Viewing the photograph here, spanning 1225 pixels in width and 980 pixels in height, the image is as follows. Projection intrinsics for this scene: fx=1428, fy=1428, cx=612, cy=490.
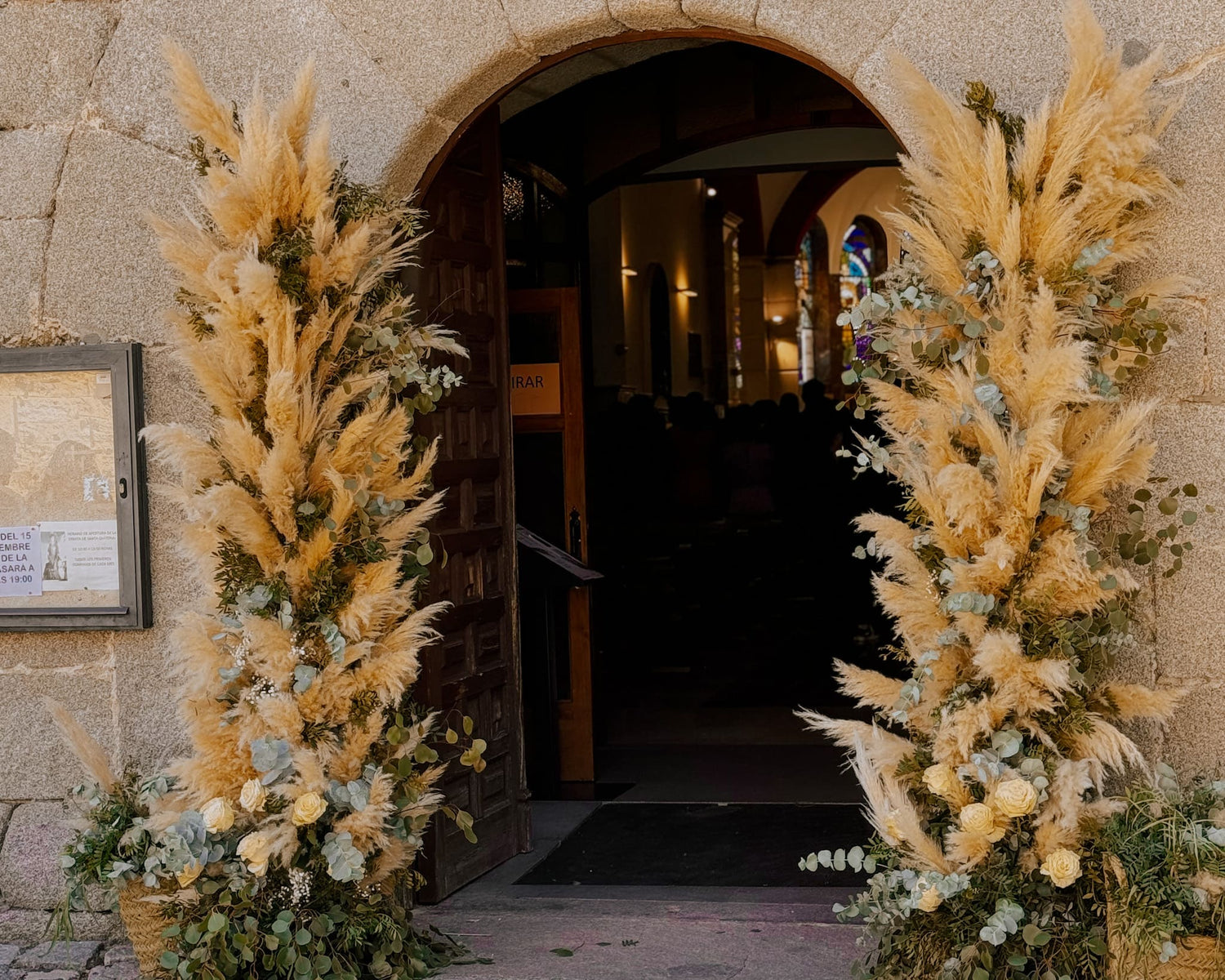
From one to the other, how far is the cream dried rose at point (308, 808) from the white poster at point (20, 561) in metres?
1.36

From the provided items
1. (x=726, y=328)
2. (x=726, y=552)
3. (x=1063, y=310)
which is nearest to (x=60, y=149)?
(x=1063, y=310)

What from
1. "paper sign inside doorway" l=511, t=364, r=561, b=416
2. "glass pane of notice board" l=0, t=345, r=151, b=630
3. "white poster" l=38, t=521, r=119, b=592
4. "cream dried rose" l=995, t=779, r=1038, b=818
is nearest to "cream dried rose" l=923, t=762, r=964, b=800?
"cream dried rose" l=995, t=779, r=1038, b=818

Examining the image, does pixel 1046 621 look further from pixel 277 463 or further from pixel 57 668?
pixel 57 668

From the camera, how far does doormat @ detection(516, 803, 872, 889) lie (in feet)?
16.2

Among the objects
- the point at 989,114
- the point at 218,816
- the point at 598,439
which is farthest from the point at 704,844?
the point at 598,439

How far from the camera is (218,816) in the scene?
140 inches

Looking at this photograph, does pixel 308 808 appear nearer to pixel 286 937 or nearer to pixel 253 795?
pixel 253 795

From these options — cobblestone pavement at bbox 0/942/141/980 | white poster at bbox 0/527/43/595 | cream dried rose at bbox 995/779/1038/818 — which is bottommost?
cobblestone pavement at bbox 0/942/141/980

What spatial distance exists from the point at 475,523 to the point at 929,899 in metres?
2.12

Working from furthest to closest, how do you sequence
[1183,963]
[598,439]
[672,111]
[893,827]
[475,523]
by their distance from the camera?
[598,439] → [672,111] → [475,523] → [893,827] → [1183,963]

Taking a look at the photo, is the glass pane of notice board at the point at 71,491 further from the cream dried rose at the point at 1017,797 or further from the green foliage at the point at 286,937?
the cream dried rose at the point at 1017,797

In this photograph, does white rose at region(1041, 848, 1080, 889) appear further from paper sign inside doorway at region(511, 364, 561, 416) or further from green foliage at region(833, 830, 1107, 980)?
paper sign inside doorway at region(511, 364, 561, 416)

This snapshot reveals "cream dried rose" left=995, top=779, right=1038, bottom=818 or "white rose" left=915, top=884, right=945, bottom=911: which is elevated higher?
"cream dried rose" left=995, top=779, right=1038, bottom=818

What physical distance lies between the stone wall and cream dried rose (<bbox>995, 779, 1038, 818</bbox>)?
66 centimetres
